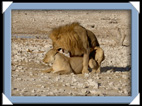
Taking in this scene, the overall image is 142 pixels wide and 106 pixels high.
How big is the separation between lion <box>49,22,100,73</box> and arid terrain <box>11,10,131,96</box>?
0.12 m

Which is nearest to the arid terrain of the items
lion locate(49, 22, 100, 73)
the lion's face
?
lion locate(49, 22, 100, 73)

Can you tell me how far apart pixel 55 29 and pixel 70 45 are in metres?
0.39

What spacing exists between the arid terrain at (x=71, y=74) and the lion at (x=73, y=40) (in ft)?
0.41

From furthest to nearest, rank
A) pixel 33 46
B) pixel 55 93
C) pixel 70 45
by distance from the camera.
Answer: pixel 33 46
pixel 70 45
pixel 55 93

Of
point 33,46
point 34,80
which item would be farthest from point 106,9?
point 33,46

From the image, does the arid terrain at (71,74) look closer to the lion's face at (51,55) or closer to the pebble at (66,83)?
the pebble at (66,83)

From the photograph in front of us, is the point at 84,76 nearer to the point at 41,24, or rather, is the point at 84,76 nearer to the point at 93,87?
the point at 93,87

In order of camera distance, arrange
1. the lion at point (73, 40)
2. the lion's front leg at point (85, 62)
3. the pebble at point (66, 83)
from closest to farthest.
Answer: the pebble at point (66, 83)
the lion at point (73, 40)
the lion's front leg at point (85, 62)

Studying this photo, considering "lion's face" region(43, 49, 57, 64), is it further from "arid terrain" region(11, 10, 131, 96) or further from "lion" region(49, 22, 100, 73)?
"arid terrain" region(11, 10, 131, 96)

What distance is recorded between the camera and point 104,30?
26.7ft

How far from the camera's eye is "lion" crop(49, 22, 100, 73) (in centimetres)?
727

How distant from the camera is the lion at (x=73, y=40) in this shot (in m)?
7.27

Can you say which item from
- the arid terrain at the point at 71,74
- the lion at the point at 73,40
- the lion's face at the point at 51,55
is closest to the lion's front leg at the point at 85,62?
the lion at the point at 73,40

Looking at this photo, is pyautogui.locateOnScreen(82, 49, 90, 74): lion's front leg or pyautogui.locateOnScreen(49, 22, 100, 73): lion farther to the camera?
pyautogui.locateOnScreen(82, 49, 90, 74): lion's front leg
